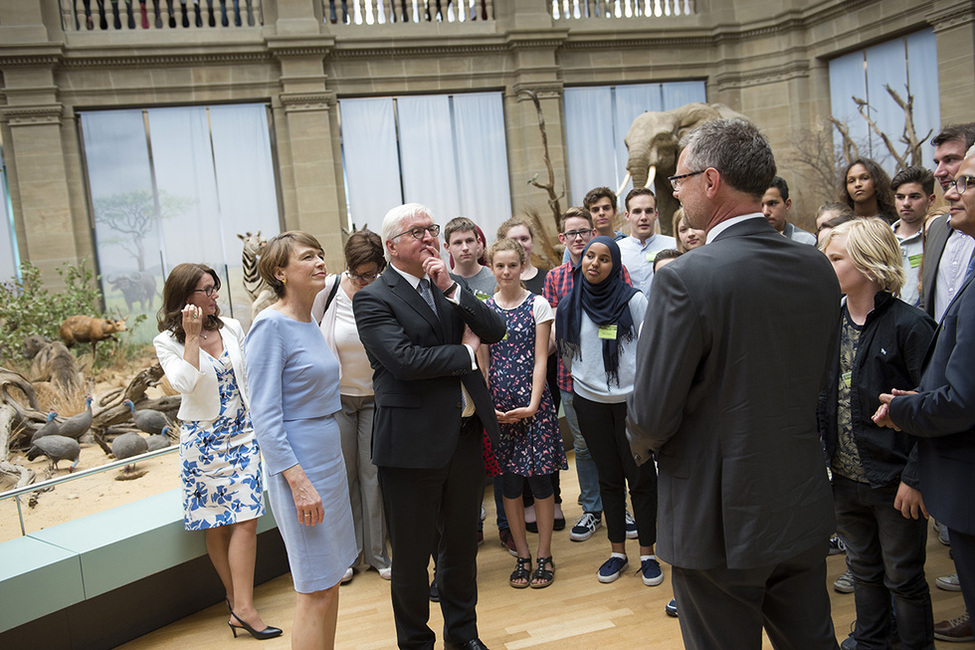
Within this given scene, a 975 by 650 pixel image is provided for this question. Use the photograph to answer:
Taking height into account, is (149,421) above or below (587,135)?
below

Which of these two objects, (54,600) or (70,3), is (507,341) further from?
(70,3)

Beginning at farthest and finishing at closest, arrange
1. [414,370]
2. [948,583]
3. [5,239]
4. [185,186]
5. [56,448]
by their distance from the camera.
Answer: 1. [185,186]
2. [5,239]
3. [56,448]
4. [948,583]
5. [414,370]

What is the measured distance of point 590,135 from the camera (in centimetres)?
1560

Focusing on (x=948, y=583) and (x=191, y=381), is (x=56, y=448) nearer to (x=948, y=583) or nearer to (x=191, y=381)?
(x=191, y=381)

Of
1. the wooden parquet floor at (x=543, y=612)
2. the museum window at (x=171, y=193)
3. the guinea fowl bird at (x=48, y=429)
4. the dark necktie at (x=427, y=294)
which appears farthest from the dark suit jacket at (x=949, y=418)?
the museum window at (x=171, y=193)

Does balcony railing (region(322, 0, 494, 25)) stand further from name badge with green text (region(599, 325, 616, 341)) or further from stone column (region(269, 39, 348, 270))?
name badge with green text (region(599, 325, 616, 341))

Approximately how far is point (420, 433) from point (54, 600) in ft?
5.92

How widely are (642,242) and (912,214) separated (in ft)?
4.84

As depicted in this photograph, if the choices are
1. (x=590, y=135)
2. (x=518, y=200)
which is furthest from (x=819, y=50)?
(x=518, y=200)

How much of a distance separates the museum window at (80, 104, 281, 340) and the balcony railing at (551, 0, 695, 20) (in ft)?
21.0

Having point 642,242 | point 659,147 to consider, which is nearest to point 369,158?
point 659,147

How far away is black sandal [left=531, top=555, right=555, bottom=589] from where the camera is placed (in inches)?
151

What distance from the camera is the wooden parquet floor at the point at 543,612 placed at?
3244 millimetres

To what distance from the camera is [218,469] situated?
353 cm
